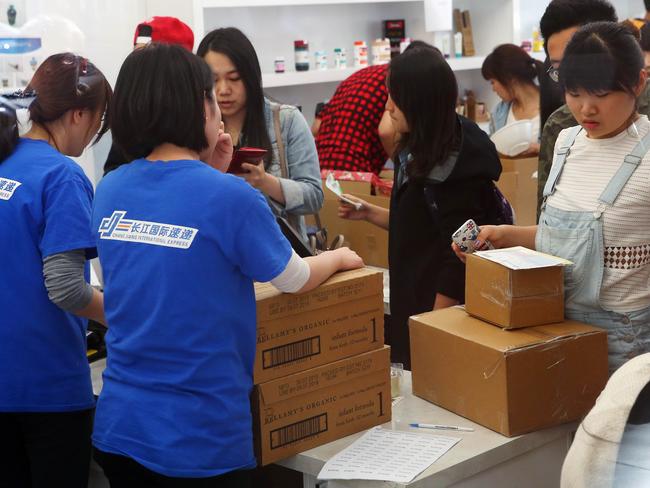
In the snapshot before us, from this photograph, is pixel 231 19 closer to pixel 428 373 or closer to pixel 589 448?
pixel 428 373

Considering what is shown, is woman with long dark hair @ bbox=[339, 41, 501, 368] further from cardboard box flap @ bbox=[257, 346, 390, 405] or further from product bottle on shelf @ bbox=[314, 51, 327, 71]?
product bottle on shelf @ bbox=[314, 51, 327, 71]

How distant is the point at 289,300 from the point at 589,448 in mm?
842

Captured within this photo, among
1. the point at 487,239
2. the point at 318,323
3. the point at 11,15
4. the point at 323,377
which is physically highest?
the point at 11,15

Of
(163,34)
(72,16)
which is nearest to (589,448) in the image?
(163,34)

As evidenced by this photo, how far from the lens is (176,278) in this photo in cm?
165

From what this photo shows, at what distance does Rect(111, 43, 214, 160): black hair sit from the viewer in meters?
1.68

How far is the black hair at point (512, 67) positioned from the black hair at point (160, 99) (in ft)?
12.4

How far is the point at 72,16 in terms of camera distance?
4062mm

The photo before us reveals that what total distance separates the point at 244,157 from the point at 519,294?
2.91 ft

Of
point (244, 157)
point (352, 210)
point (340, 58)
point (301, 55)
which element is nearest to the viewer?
point (244, 157)

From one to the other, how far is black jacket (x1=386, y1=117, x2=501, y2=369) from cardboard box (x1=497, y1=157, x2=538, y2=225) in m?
1.07

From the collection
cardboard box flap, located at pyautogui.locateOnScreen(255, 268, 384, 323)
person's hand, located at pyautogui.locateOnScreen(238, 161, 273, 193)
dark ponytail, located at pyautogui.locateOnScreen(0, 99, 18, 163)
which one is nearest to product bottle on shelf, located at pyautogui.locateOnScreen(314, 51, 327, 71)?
person's hand, located at pyautogui.locateOnScreen(238, 161, 273, 193)

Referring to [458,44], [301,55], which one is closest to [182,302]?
[301,55]

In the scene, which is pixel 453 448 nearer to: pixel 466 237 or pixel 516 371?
pixel 516 371
